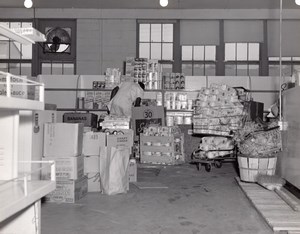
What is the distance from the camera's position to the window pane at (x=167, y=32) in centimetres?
1042

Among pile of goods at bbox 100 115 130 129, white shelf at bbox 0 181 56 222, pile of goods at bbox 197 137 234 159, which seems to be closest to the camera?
white shelf at bbox 0 181 56 222

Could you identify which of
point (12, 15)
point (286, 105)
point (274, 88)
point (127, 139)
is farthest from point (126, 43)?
point (286, 105)

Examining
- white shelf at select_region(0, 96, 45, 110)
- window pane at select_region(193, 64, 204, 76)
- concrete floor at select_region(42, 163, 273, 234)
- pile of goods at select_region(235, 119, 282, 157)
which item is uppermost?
window pane at select_region(193, 64, 204, 76)

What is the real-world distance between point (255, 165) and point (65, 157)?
224 centimetres

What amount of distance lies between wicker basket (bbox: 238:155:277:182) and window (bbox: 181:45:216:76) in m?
5.83

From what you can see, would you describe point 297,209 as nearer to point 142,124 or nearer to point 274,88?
point 142,124

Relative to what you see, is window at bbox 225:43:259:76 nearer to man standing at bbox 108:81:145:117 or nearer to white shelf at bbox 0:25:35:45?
man standing at bbox 108:81:145:117

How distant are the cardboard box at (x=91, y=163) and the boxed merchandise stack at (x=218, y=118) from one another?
2.41 metres

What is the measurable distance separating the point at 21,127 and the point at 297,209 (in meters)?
2.38

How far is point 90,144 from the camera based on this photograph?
176 inches

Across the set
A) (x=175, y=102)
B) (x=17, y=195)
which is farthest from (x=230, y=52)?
(x=17, y=195)

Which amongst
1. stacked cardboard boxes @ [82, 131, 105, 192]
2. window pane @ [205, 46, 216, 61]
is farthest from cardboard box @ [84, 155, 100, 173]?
window pane @ [205, 46, 216, 61]

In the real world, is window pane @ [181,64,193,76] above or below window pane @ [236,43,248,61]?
below

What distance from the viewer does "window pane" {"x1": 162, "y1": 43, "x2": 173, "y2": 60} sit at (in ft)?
34.1
